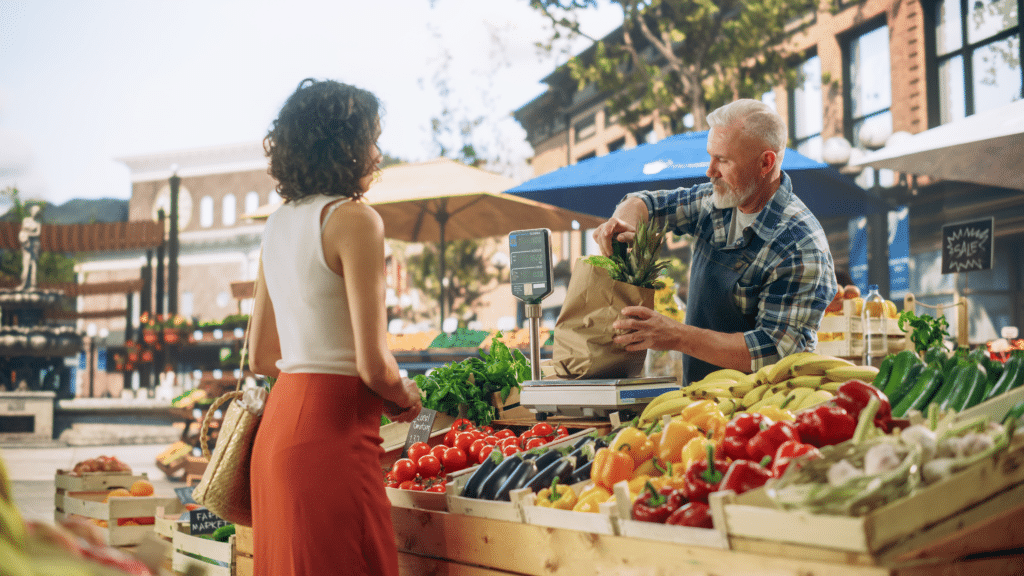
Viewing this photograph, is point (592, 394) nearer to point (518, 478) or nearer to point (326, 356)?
point (518, 478)

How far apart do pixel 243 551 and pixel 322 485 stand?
1250 millimetres

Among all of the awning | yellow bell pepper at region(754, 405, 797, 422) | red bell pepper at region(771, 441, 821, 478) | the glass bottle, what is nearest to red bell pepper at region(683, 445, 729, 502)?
red bell pepper at region(771, 441, 821, 478)

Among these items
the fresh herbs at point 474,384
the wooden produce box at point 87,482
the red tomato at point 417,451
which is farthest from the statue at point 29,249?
the red tomato at point 417,451

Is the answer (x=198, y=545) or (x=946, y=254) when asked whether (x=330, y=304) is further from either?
(x=946, y=254)

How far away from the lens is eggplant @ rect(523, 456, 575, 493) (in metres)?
2.17

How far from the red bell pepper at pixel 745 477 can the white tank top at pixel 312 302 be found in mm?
948

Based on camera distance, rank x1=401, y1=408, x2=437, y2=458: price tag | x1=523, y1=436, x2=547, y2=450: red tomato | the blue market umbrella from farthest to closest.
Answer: the blue market umbrella → x1=401, y1=408, x2=437, y2=458: price tag → x1=523, y1=436, x2=547, y2=450: red tomato

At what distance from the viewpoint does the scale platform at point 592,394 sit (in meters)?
2.76

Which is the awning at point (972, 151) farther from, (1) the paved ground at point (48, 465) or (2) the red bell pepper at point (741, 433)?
(1) the paved ground at point (48, 465)

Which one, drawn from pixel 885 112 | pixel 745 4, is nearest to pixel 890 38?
pixel 885 112

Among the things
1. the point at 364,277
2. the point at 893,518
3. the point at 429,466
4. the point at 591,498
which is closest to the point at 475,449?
the point at 429,466

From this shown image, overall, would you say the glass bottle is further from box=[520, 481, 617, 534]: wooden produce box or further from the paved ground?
the paved ground

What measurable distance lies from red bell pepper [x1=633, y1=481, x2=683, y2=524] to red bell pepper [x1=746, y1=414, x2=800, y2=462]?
20 centimetres

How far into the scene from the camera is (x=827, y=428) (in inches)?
69.4
